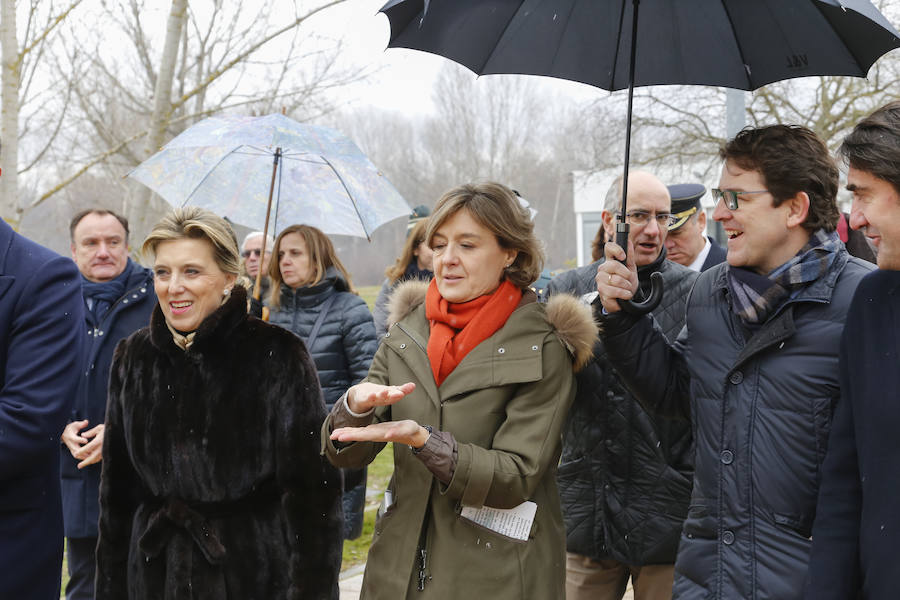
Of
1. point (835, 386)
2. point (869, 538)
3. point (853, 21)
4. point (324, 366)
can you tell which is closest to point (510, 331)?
point (835, 386)

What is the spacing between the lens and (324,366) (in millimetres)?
5523

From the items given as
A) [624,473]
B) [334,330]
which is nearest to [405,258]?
[334,330]

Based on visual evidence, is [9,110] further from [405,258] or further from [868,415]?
[868,415]

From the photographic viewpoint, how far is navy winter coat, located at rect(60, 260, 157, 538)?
4562 mm

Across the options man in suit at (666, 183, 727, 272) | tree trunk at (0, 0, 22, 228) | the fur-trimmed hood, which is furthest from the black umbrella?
tree trunk at (0, 0, 22, 228)

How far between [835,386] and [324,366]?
3643mm

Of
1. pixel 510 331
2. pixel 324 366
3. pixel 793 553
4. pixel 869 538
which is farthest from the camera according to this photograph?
pixel 324 366

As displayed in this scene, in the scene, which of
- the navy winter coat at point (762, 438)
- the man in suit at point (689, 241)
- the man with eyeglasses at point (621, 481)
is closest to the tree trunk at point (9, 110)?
the man in suit at point (689, 241)

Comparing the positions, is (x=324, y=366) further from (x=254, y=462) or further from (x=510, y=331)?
(x=510, y=331)

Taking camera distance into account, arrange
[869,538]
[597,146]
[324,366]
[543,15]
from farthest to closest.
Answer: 1. [597,146]
2. [324,366]
3. [543,15]
4. [869,538]

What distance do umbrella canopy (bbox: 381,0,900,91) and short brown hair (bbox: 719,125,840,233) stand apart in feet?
1.36

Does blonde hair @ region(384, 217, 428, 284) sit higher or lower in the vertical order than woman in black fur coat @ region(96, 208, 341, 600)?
higher

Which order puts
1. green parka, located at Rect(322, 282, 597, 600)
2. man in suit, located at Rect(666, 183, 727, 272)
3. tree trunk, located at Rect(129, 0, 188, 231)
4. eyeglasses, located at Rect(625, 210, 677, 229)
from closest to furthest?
green parka, located at Rect(322, 282, 597, 600), eyeglasses, located at Rect(625, 210, 677, 229), man in suit, located at Rect(666, 183, 727, 272), tree trunk, located at Rect(129, 0, 188, 231)

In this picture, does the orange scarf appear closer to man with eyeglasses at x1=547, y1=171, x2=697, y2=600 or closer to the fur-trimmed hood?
the fur-trimmed hood
